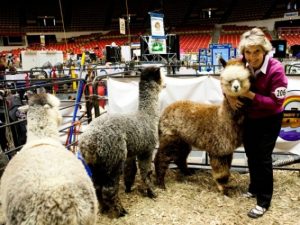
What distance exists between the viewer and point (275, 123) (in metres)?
2.74

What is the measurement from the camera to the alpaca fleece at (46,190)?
158 centimetres

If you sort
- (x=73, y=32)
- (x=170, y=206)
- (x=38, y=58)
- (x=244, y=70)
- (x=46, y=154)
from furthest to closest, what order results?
1. (x=73, y=32)
2. (x=38, y=58)
3. (x=170, y=206)
4. (x=244, y=70)
5. (x=46, y=154)

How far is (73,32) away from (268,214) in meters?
28.6

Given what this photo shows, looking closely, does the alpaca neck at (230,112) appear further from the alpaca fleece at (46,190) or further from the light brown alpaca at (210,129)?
the alpaca fleece at (46,190)

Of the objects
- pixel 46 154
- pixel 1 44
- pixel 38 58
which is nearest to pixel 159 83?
pixel 46 154

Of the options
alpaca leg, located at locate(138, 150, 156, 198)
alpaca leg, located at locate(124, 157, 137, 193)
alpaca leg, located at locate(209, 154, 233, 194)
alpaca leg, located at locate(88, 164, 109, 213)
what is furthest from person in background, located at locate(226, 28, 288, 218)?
alpaca leg, located at locate(88, 164, 109, 213)

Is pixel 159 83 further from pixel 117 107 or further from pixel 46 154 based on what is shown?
pixel 46 154

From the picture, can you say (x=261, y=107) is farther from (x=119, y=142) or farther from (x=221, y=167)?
(x=119, y=142)

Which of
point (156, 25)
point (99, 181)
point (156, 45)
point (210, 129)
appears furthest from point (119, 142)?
point (156, 25)

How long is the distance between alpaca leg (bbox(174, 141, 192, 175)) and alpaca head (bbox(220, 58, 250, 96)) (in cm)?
99

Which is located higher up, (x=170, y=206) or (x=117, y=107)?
(x=117, y=107)

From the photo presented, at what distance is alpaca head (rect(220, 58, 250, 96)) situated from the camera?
8.75 ft

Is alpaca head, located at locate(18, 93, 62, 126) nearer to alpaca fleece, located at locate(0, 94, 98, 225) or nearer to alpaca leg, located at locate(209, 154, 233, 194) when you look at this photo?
alpaca fleece, located at locate(0, 94, 98, 225)

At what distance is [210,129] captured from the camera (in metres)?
3.18
